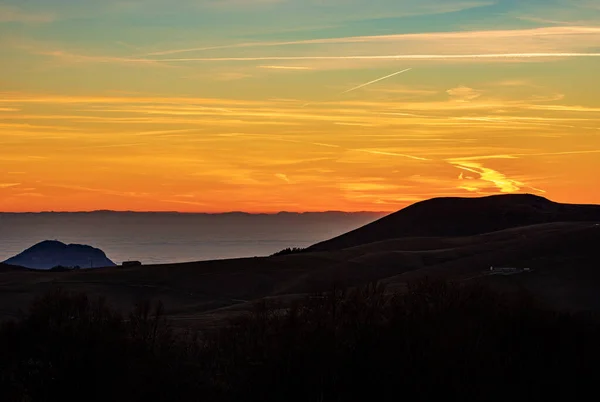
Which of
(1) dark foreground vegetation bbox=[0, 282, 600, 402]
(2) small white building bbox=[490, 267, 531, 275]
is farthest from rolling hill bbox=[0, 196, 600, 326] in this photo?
(1) dark foreground vegetation bbox=[0, 282, 600, 402]

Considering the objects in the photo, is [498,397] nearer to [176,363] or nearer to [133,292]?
[176,363]

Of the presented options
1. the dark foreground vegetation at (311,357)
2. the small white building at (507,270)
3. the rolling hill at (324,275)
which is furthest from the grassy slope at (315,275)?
the dark foreground vegetation at (311,357)

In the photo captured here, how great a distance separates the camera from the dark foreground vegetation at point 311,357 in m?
42.0

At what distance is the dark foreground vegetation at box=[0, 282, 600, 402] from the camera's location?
42.0 meters

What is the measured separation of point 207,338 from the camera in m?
55.7

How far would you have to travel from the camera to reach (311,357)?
44.8 metres

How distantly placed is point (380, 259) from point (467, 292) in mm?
62457

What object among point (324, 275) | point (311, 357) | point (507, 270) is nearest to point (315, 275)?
point (324, 275)

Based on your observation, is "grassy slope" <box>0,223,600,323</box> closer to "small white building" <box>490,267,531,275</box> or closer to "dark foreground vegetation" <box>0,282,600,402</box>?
"small white building" <box>490,267,531,275</box>

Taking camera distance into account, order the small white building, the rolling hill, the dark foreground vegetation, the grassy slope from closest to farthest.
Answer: the dark foreground vegetation → the rolling hill → the grassy slope → the small white building

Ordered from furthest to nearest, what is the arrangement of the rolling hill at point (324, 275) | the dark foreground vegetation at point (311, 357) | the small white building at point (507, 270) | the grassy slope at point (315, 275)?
1. the small white building at point (507, 270)
2. the grassy slope at point (315, 275)
3. the rolling hill at point (324, 275)
4. the dark foreground vegetation at point (311, 357)

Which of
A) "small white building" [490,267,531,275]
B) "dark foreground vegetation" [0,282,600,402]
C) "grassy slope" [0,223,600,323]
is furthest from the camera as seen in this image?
"small white building" [490,267,531,275]

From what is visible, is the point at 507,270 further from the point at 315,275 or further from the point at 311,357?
the point at 311,357

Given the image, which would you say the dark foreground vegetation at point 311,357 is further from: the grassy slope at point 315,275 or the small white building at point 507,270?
the small white building at point 507,270
